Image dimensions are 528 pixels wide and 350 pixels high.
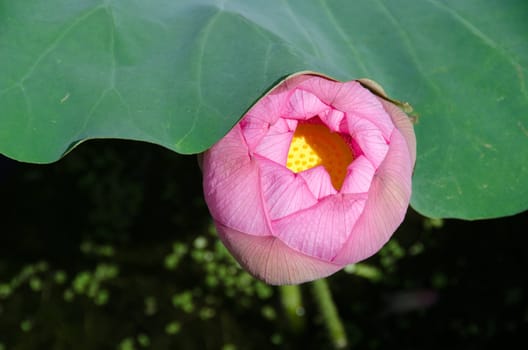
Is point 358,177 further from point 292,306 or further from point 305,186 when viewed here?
point 292,306

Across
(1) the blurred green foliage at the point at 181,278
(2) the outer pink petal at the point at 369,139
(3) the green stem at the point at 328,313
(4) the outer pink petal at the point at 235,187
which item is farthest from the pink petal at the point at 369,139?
(1) the blurred green foliage at the point at 181,278

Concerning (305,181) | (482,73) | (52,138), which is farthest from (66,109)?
(482,73)

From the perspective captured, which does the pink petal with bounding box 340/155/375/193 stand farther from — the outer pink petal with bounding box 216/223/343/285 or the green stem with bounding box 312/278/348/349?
the green stem with bounding box 312/278/348/349

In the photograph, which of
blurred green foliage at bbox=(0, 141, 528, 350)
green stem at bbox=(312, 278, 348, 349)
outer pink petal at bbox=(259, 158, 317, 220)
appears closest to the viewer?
outer pink petal at bbox=(259, 158, 317, 220)

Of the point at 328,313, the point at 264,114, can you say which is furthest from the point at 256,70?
the point at 328,313

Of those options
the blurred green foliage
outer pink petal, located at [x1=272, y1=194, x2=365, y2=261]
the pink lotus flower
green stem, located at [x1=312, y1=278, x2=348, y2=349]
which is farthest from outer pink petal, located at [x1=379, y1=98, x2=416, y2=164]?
the blurred green foliage

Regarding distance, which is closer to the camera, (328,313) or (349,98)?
(349,98)

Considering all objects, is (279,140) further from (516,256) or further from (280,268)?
(516,256)
